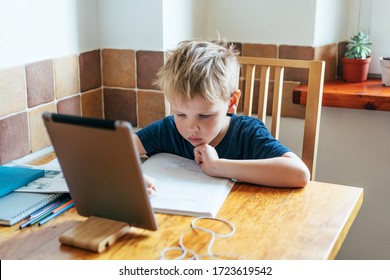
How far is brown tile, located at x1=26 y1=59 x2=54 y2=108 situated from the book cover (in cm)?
38

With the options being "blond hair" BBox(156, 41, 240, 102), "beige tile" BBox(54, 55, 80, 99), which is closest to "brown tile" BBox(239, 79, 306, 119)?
"blond hair" BBox(156, 41, 240, 102)

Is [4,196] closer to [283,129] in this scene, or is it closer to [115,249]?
[115,249]

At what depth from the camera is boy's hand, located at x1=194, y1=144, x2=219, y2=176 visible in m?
1.14

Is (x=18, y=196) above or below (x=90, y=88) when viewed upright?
below

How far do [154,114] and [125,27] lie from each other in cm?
28

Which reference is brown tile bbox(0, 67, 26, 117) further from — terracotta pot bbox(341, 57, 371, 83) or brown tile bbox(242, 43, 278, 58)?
terracotta pot bbox(341, 57, 371, 83)

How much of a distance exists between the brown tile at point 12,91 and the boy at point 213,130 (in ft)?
1.03

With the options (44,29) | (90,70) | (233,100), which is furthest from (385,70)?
(44,29)

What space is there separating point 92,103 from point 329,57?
0.80 metres

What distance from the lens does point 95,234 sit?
86 cm

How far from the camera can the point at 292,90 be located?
1.70 meters

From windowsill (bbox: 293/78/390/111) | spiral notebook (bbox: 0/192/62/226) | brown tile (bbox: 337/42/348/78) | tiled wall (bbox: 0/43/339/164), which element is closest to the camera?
spiral notebook (bbox: 0/192/62/226)

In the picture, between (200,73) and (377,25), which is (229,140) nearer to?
(200,73)
